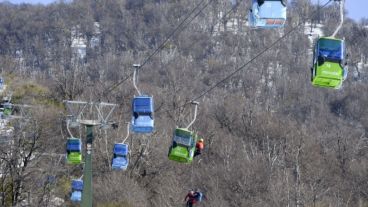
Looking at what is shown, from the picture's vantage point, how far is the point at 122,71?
4055 inches

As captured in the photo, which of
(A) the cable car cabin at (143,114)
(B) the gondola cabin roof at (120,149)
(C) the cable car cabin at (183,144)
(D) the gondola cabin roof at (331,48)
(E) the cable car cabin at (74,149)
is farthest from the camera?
(E) the cable car cabin at (74,149)

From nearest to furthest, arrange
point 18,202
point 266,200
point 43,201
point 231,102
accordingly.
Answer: point 18,202 < point 43,201 < point 266,200 < point 231,102

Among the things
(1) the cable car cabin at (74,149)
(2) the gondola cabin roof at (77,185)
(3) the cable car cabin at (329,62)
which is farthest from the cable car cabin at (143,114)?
(2) the gondola cabin roof at (77,185)

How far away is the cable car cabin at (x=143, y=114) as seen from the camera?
18.9 meters

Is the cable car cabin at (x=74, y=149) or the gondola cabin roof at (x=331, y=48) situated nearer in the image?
the gondola cabin roof at (x=331, y=48)

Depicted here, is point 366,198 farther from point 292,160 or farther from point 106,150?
point 106,150

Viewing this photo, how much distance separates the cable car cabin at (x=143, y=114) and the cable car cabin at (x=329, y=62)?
7880 mm

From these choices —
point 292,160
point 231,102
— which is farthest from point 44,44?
point 292,160

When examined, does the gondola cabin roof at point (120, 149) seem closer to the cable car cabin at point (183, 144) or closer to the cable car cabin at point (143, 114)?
the cable car cabin at point (143, 114)

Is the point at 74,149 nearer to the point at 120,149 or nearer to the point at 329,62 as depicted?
the point at 120,149

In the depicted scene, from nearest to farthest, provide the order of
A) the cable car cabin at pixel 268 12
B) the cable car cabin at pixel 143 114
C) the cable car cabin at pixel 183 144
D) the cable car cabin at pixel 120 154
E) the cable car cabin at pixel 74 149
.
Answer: the cable car cabin at pixel 268 12, the cable car cabin at pixel 183 144, the cable car cabin at pixel 143 114, the cable car cabin at pixel 120 154, the cable car cabin at pixel 74 149

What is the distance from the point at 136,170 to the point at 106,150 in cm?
224

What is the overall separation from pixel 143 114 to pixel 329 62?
8.21m

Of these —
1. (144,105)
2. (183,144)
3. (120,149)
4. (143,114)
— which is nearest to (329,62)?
(183,144)
